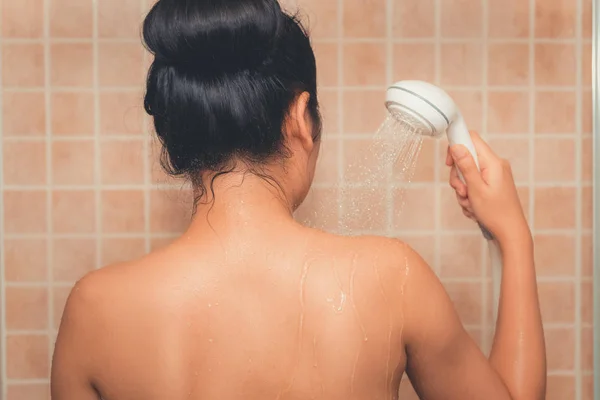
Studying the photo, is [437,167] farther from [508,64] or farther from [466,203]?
[466,203]

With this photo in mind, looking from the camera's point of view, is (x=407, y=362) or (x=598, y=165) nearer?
(x=407, y=362)

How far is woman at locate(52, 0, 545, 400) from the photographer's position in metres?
0.75

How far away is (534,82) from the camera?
4.41 feet

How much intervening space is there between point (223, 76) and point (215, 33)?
45mm

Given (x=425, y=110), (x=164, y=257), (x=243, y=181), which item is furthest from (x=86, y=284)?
(x=425, y=110)

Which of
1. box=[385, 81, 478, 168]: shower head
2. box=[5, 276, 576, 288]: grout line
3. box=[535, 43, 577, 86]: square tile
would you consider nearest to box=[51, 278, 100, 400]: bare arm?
box=[385, 81, 478, 168]: shower head

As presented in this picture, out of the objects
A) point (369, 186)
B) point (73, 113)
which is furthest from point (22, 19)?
point (369, 186)

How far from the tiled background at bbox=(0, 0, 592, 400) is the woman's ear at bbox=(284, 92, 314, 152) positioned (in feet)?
1.79

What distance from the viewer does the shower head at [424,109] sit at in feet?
3.07

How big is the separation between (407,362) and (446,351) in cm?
5

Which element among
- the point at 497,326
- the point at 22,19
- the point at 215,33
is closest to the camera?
the point at 215,33

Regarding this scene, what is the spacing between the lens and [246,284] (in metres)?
0.75

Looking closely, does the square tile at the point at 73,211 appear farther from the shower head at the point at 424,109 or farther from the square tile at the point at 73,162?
the shower head at the point at 424,109

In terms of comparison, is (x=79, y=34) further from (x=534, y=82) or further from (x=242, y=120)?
(x=534, y=82)
